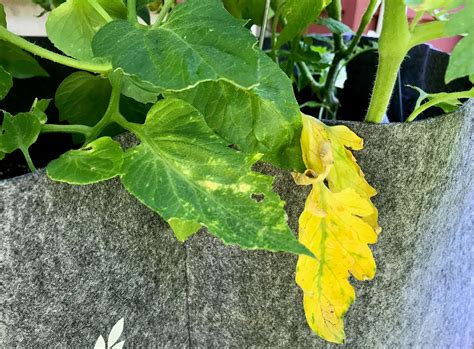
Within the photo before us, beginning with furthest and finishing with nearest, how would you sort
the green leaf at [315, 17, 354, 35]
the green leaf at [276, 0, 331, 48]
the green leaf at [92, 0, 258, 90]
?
1. the green leaf at [315, 17, 354, 35]
2. the green leaf at [276, 0, 331, 48]
3. the green leaf at [92, 0, 258, 90]

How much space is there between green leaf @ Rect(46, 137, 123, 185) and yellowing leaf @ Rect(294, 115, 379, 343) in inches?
3.6

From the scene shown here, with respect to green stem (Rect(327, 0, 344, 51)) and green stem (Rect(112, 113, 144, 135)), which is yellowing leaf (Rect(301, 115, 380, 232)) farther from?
green stem (Rect(327, 0, 344, 51))

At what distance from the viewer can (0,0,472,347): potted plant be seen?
0.21 meters

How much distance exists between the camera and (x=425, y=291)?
353 mm

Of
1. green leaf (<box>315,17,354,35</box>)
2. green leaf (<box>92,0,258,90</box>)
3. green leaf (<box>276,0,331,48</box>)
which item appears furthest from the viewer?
green leaf (<box>315,17,354,35</box>)

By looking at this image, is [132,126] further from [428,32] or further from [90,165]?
→ [428,32]

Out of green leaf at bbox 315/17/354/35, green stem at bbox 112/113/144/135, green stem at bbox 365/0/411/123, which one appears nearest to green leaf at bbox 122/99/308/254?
green stem at bbox 112/113/144/135

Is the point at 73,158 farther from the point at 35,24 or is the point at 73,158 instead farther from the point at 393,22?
the point at 35,24

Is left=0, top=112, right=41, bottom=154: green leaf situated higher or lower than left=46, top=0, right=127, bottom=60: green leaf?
lower

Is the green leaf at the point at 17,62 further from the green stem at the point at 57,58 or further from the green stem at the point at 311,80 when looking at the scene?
the green stem at the point at 311,80

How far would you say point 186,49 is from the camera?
20 cm

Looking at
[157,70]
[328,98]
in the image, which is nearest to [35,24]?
[328,98]

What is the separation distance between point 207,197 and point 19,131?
0.10 metres

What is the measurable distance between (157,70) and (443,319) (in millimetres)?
321
